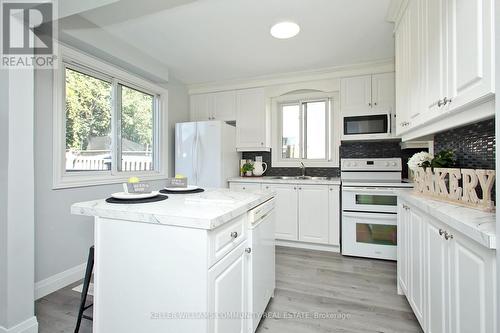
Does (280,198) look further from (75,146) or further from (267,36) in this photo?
(75,146)

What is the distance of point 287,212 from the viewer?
3238mm

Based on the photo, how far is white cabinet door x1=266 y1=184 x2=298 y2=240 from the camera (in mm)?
A: 3209

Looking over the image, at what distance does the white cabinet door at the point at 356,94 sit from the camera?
10.3ft

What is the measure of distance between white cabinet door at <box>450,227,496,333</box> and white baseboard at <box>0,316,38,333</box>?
2436 millimetres

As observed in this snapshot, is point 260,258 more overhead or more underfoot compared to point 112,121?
more underfoot

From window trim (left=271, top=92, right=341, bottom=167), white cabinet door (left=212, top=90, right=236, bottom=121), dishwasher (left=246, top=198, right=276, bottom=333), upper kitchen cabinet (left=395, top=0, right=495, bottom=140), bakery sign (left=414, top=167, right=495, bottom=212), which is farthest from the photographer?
white cabinet door (left=212, top=90, right=236, bottom=121)

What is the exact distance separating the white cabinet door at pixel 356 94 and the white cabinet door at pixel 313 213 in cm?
113

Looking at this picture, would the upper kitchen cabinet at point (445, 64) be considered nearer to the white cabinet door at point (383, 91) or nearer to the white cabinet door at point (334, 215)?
the white cabinet door at point (383, 91)

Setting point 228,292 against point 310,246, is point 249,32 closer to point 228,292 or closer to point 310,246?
point 228,292

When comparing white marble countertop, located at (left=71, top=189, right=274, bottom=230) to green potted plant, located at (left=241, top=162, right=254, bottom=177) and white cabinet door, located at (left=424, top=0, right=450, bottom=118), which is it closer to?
white cabinet door, located at (left=424, top=0, right=450, bottom=118)

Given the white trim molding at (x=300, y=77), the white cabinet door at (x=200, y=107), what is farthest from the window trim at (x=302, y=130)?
the white cabinet door at (x=200, y=107)

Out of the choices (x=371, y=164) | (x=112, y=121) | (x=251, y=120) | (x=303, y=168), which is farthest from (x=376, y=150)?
(x=112, y=121)

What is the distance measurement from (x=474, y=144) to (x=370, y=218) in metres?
1.45

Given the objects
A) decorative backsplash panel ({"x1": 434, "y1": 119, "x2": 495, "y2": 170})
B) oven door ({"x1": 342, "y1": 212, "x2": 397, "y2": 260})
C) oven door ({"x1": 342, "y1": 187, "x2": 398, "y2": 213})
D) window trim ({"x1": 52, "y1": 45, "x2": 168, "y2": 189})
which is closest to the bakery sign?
decorative backsplash panel ({"x1": 434, "y1": 119, "x2": 495, "y2": 170})
